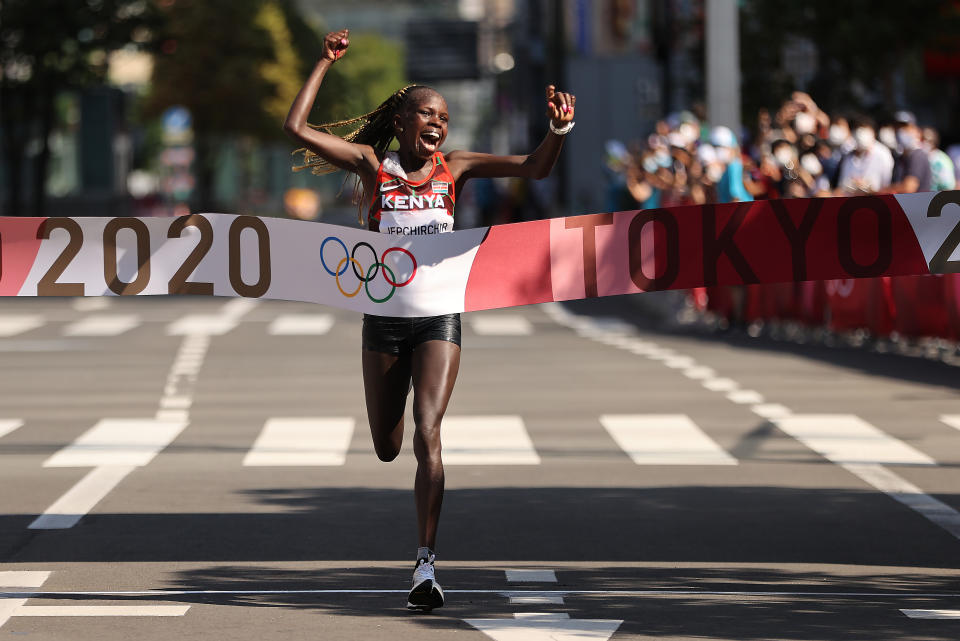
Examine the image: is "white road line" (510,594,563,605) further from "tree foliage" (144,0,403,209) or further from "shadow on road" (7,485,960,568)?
"tree foliage" (144,0,403,209)

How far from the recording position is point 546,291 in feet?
29.8

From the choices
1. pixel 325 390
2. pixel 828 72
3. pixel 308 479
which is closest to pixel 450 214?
pixel 308 479

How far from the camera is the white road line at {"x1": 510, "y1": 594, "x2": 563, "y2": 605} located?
786cm

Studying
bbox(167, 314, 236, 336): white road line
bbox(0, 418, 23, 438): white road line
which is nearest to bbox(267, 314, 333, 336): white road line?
bbox(167, 314, 236, 336): white road line

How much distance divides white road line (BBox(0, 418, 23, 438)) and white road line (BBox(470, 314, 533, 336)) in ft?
31.7

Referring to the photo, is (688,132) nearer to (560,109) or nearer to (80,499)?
(80,499)

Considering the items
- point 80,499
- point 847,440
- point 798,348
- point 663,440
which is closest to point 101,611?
point 80,499

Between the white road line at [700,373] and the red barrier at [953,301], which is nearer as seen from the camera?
the white road line at [700,373]

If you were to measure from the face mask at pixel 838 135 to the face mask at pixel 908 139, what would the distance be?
120 centimetres

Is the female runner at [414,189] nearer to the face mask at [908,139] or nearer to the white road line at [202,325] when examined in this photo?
the face mask at [908,139]

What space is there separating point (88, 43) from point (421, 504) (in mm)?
47198

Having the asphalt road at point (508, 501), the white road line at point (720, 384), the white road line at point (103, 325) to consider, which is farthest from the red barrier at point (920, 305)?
the white road line at point (103, 325)

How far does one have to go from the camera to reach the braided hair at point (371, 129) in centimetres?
842

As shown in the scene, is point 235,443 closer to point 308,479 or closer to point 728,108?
point 308,479
